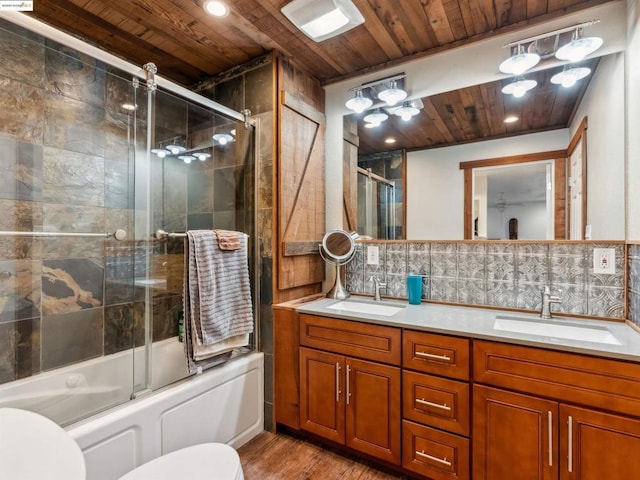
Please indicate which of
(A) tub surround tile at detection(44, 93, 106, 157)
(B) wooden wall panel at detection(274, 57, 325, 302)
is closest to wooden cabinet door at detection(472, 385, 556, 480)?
(B) wooden wall panel at detection(274, 57, 325, 302)

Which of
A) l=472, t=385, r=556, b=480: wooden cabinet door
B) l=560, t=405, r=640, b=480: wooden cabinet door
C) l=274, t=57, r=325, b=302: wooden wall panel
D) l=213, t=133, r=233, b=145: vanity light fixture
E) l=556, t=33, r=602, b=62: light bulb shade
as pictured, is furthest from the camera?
l=213, t=133, r=233, b=145: vanity light fixture

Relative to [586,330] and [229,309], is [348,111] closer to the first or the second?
[229,309]

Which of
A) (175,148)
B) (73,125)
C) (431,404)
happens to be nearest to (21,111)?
(73,125)

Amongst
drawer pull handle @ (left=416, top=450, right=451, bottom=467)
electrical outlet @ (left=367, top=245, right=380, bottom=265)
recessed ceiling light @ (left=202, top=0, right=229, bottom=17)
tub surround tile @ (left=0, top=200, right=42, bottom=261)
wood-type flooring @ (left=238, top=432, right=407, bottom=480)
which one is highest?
recessed ceiling light @ (left=202, top=0, right=229, bottom=17)

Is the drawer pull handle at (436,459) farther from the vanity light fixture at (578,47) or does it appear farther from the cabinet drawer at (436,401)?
the vanity light fixture at (578,47)

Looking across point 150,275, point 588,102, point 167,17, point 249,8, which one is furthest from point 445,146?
point 150,275

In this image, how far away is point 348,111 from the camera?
243 centimetres

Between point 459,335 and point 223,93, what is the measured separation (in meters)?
2.25

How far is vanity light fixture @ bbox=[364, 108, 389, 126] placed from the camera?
232 centimetres

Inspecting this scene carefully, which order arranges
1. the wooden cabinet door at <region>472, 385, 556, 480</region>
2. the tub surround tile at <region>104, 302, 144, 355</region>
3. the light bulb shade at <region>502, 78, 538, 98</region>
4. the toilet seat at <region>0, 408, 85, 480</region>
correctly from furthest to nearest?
the tub surround tile at <region>104, 302, 144, 355</region> → the light bulb shade at <region>502, 78, 538, 98</region> → the wooden cabinet door at <region>472, 385, 556, 480</region> → the toilet seat at <region>0, 408, 85, 480</region>

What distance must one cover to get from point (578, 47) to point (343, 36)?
125 centimetres

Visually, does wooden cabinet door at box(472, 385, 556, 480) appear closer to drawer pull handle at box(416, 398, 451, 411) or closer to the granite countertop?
drawer pull handle at box(416, 398, 451, 411)

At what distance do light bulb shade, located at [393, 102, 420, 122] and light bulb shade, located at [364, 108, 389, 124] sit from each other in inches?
3.6

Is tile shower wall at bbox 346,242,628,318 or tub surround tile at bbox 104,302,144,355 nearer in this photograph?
tile shower wall at bbox 346,242,628,318
